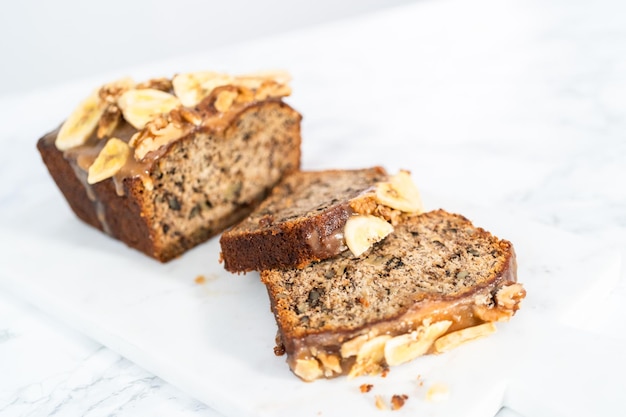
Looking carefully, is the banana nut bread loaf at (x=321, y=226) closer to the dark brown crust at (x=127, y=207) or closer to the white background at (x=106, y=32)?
the dark brown crust at (x=127, y=207)

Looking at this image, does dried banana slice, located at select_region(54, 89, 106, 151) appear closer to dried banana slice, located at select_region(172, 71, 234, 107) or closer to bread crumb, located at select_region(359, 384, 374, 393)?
dried banana slice, located at select_region(172, 71, 234, 107)

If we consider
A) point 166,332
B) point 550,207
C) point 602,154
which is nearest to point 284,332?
point 166,332

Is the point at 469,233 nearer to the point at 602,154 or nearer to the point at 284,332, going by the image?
the point at 284,332

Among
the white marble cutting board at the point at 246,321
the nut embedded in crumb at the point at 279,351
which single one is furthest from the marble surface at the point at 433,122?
the nut embedded in crumb at the point at 279,351

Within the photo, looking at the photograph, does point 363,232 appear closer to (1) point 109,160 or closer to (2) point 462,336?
(2) point 462,336

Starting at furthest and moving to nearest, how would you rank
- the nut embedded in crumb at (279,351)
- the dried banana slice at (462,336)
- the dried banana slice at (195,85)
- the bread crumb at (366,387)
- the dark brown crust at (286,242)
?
the dried banana slice at (195,85), the dark brown crust at (286,242), the nut embedded in crumb at (279,351), the dried banana slice at (462,336), the bread crumb at (366,387)

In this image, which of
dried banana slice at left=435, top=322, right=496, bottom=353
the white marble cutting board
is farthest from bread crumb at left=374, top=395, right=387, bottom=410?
dried banana slice at left=435, top=322, right=496, bottom=353
